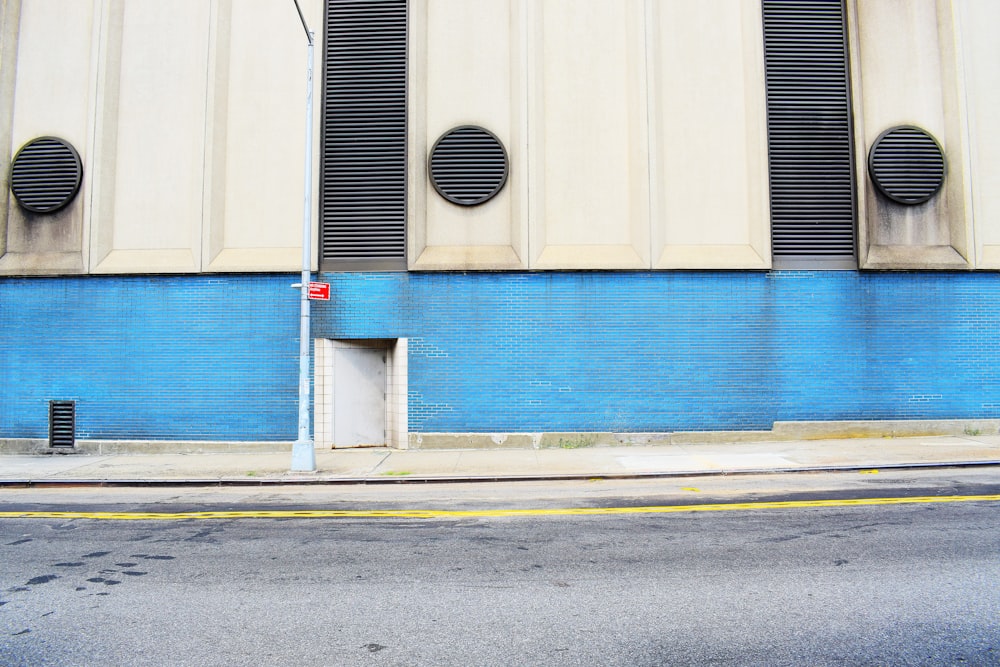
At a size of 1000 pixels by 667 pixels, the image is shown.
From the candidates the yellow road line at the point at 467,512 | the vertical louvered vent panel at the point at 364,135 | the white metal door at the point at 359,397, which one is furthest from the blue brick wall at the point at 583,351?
the yellow road line at the point at 467,512

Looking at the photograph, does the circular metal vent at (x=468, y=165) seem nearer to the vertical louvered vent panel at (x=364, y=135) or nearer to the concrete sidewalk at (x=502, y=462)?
the vertical louvered vent panel at (x=364, y=135)

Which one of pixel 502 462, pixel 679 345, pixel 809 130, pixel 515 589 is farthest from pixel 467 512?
pixel 809 130

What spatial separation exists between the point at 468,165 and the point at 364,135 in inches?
102

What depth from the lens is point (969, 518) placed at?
23.1 ft

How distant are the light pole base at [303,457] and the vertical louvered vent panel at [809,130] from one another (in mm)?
10995

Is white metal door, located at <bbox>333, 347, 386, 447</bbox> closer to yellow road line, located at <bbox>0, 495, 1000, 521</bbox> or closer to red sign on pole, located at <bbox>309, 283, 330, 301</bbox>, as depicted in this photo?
red sign on pole, located at <bbox>309, 283, 330, 301</bbox>

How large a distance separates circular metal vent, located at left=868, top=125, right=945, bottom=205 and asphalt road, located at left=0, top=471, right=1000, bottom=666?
28.3 ft

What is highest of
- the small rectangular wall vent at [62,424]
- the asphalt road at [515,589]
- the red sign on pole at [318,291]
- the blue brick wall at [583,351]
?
the red sign on pole at [318,291]

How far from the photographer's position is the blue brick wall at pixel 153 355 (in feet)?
44.6

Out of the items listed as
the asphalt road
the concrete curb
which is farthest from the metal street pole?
the asphalt road

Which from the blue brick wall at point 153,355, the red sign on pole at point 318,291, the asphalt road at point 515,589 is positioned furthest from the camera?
the blue brick wall at point 153,355

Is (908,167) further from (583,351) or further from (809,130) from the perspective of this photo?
(583,351)

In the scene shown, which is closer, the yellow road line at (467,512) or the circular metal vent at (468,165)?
the yellow road line at (467,512)

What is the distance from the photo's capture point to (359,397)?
14.0m
